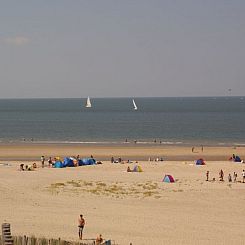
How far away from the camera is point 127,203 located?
27.8 meters

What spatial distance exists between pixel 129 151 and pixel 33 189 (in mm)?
32536

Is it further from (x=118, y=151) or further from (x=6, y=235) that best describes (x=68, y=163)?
(x=6, y=235)

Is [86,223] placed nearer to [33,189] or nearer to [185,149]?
[33,189]

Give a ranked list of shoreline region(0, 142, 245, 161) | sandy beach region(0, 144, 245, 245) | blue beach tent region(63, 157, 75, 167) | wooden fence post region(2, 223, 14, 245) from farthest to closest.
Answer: shoreline region(0, 142, 245, 161) → blue beach tent region(63, 157, 75, 167) → sandy beach region(0, 144, 245, 245) → wooden fence post region(2, 223, 14, 245)

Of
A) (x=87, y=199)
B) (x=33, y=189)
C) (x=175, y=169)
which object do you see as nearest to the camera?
(x=87, y=199)

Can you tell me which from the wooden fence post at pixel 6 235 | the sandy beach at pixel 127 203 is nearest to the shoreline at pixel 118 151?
the sandy beach at pixel 127 203

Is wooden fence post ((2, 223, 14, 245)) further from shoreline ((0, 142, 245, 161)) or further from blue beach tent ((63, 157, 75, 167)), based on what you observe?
shoreline ((0, 142, 245, 161))

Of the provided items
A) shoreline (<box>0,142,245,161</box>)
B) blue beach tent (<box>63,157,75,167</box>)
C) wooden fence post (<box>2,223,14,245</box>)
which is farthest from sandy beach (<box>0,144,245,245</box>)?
shoreline (<box>0,142,245,161</box>)

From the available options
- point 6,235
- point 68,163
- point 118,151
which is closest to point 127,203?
point 6,235

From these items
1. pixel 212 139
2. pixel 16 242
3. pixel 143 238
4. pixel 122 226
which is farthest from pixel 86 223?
pixel 212 139

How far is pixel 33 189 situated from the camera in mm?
31484

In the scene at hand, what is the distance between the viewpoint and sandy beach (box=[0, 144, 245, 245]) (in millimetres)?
21188

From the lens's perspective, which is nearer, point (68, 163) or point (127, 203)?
point (127, 203)

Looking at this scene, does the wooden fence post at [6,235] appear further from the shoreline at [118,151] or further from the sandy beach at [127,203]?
the shoreline at [118,151]
